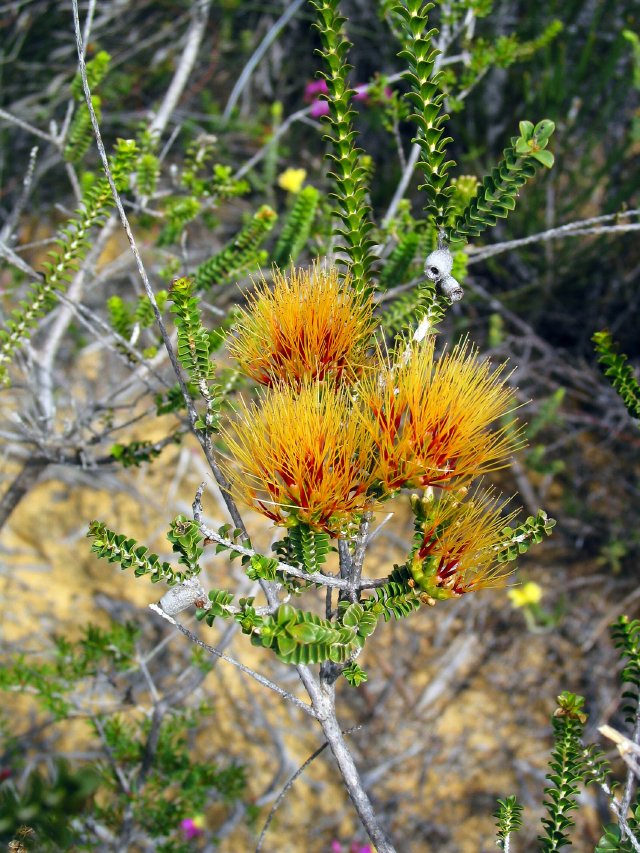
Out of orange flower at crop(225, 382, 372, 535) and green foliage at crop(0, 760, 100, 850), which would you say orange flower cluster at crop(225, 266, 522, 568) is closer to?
orange flower at crop(225, 382, 372, 535)

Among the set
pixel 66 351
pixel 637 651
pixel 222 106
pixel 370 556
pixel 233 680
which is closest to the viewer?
pixel 637 651

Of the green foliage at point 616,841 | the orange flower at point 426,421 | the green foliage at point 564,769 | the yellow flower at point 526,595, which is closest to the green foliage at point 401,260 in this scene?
the orange flower at point 426,421

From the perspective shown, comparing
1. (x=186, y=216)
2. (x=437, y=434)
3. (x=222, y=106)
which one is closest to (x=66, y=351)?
(x=222, y=106)

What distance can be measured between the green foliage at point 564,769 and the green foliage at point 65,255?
114 cm

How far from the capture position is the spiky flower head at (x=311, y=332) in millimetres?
926

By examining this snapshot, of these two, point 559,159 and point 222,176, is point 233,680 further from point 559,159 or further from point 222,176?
point 559,159

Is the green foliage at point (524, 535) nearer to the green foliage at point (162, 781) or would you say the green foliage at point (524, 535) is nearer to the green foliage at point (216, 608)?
the green foliage at point (216, 608)

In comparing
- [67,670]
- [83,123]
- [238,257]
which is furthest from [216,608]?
[83,123]

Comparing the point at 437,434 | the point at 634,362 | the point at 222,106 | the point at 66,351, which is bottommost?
the point at 437,434

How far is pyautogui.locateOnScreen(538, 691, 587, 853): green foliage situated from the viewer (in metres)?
0.96

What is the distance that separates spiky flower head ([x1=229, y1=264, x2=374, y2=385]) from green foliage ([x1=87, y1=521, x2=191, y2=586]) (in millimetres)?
267

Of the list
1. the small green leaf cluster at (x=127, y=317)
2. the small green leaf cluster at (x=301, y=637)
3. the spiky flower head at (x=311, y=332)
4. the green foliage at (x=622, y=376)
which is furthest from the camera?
the small green leaf cluster at (x=127, y=317)

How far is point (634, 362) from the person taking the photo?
9.68 ft

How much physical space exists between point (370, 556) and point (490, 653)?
2.11 ft
